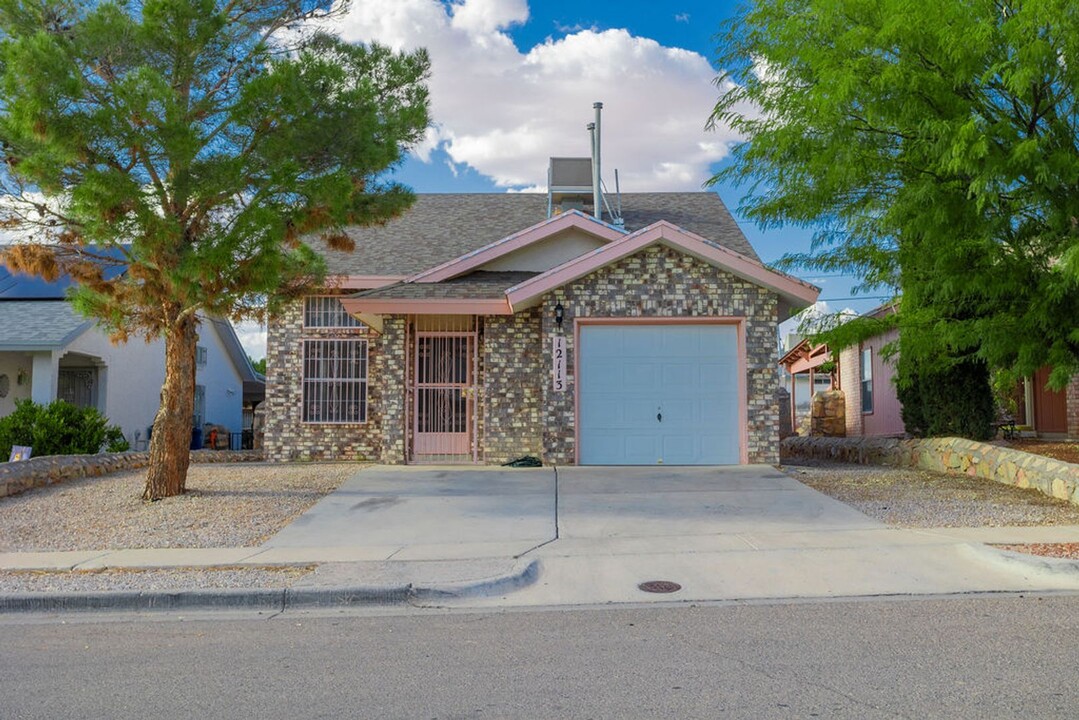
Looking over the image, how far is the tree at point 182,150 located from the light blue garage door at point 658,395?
443 centimetres

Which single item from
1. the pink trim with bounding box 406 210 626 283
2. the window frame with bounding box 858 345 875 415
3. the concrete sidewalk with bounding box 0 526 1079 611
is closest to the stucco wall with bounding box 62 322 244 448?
the pink trim with bounding box 406 210 626 283

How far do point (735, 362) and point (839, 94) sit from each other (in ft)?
16.7

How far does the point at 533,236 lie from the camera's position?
15.7 m

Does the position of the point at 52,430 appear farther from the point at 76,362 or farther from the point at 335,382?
the point at 76,362

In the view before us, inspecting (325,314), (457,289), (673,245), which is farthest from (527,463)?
(325,314)

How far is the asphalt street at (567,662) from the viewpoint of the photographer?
177 inches

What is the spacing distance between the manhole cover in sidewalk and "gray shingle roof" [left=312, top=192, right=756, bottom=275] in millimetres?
9806

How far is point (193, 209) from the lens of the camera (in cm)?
1134

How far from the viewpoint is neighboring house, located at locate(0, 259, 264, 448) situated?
18391mm

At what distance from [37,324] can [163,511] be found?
10298mm

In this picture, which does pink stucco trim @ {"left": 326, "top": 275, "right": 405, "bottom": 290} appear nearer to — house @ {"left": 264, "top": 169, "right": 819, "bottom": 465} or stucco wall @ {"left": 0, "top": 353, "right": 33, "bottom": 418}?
house @ {"left": 264, "top": 169, "right": 819, "bottom": 465}

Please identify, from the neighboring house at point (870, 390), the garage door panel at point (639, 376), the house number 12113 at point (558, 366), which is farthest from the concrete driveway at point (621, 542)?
the neighboring house at point (870, 390)

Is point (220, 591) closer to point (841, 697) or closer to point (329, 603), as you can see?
point (329, 603)

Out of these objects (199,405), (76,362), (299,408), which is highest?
(76,362)
